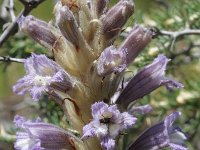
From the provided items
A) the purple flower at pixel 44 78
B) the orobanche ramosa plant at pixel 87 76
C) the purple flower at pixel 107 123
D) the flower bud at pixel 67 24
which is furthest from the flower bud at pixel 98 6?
the purple flower at pixel 107 123

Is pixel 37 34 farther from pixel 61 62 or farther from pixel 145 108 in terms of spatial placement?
pixel 145 108

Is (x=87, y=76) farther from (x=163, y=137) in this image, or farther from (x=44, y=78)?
(x=163, y=137)

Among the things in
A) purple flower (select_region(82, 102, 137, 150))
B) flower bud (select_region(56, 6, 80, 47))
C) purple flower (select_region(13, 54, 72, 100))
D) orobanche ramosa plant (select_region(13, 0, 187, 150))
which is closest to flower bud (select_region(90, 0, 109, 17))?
orobanche ramosa plant (select_region(13, 0, 187, 150))

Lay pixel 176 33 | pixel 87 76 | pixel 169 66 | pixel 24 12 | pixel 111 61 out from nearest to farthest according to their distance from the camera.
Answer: pixel 111 61 → pixel 87 76 → pixel 24 12 → pixel 176 33 → pixel 169 66

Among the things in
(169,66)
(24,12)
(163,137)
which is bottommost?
(163,137)

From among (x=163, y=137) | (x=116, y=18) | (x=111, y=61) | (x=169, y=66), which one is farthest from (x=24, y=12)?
(x=169, y=66)

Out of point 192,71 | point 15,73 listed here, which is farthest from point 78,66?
point 15,73

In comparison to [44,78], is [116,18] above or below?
above
